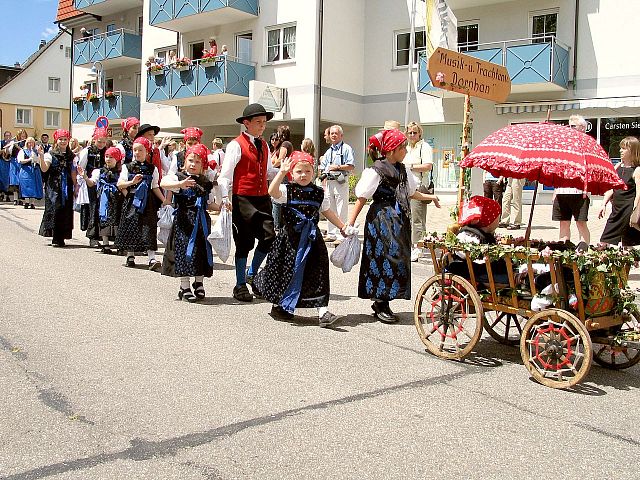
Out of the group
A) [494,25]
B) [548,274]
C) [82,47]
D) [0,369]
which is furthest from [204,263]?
[82,47]

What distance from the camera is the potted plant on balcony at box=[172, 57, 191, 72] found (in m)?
27.8

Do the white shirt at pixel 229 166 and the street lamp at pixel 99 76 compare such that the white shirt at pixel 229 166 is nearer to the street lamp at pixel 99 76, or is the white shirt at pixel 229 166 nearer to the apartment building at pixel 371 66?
the apartment building at pixel 371 66

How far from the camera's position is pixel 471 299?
17.8 ft

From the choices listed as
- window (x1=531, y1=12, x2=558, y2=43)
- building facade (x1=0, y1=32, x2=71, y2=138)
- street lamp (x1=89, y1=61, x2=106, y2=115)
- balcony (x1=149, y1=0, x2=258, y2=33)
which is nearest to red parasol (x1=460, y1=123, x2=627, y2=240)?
window (x1=531, y1=12, x2=558, y2=43)

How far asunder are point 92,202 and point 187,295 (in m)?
5.02

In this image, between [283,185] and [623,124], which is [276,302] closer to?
[283,185]

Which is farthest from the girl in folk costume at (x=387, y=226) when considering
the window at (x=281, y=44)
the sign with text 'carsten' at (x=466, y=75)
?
the window at (x=281, y=44)

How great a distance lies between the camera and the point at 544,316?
16.2ft

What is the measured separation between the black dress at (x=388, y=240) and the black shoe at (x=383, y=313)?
9.9 inches

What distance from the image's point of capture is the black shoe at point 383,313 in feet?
22.9

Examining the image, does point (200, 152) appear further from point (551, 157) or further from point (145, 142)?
point (551, 157)

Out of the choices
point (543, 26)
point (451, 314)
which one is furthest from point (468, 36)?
point (451, 314)

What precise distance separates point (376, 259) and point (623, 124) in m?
16.4

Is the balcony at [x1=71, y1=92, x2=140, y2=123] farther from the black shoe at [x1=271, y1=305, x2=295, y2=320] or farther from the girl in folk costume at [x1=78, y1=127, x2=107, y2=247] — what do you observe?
the black shoe at [x1=271, y1=305, x2=295, y2=320]
